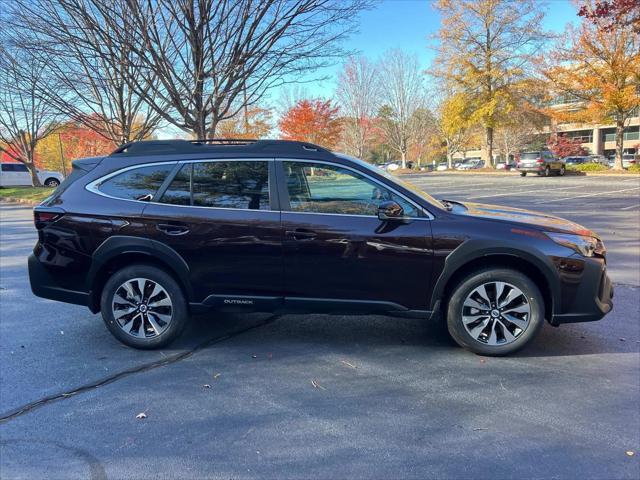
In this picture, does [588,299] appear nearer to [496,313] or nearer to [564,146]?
[496,313]

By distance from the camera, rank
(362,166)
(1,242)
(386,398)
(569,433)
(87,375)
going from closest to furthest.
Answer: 1. (569,433)
2. (386,398)
3. (87,375)
4. (362,166)
5. (1,242)

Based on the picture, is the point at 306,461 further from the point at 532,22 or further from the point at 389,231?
the point at 532,22

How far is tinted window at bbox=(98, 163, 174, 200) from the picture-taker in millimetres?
4098

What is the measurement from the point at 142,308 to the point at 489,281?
2984mm

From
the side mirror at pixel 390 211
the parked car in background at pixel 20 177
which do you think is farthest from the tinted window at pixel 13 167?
the side mirror at pixel 390 211

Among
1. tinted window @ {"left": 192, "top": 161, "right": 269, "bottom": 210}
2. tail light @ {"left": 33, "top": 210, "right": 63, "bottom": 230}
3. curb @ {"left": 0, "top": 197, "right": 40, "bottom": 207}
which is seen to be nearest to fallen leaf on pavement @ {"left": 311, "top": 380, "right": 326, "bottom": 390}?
tinted window @ {"left": 192, "top": 161, "right": 269, "bottom": 210}

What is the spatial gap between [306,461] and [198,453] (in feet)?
2.06

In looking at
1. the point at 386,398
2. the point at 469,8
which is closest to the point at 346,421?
the point at 386,398

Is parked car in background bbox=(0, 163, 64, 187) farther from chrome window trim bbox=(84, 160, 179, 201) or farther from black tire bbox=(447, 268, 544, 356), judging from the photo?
black tire bbox=(447, 268, 544, 356)

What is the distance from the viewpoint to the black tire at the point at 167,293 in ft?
13.3

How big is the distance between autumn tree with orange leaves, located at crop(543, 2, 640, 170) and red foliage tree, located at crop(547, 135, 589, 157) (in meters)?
26.5

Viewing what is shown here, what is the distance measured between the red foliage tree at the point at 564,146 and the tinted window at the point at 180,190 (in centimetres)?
6156

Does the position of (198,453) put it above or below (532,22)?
below

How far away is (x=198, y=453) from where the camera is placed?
8.79ft
